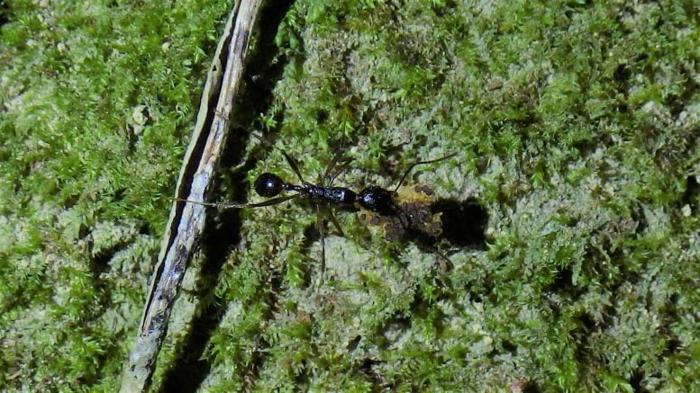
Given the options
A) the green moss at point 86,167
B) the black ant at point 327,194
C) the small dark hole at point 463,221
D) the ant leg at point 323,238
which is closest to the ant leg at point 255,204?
the black ant at point 327,194

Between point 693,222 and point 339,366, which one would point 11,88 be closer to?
point 339,366

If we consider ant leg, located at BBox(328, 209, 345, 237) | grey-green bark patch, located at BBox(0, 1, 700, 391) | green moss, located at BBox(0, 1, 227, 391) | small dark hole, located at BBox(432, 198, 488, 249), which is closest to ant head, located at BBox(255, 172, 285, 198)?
grey-green bark patch, located at BBox(0, 1, 700, 391)

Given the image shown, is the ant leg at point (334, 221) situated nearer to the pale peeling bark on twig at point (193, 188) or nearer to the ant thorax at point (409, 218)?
the ant thorax at point (409, 218)

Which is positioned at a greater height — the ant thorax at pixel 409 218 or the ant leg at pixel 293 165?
the ant leg at pixel 293 165

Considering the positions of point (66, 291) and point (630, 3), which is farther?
point (630, 3)

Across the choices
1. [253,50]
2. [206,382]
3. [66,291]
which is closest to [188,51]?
[253,50]
